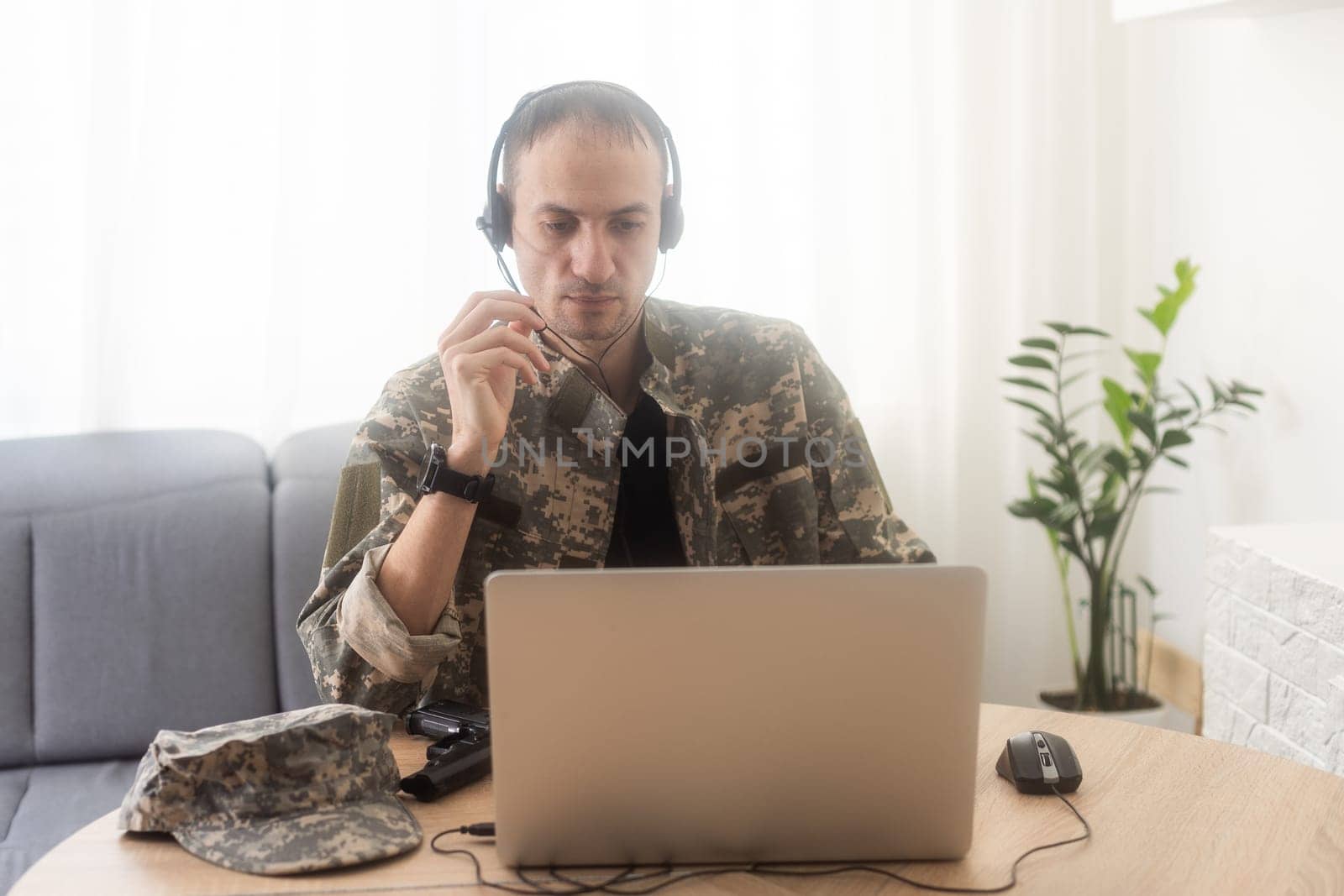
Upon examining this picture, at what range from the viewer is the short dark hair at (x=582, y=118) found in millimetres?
1567

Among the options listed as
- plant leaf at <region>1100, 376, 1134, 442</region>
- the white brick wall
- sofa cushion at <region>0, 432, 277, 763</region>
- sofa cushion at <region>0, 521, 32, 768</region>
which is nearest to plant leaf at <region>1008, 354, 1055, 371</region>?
plant leaf at <region>1100, 376, 1134, 442</region>

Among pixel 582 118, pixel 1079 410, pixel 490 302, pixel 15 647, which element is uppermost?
pixel 582 118

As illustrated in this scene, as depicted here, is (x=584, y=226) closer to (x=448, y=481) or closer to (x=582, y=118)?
(x=582, y=118)

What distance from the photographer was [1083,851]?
3.19 feet

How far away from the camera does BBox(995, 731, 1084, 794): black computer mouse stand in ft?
3.55

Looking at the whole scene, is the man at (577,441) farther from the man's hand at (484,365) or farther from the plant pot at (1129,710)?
the plant pot at (1129,710)

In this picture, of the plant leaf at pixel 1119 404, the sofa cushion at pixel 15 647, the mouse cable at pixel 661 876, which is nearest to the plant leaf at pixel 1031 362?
the plant leaf at pixel 1119 404

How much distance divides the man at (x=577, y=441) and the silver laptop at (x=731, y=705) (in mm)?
456

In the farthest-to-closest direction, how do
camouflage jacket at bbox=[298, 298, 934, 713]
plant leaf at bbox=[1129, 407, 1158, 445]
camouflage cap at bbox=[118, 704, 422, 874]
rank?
1. plant leaf at bbox=[1129, 407, 1158, 445]
2. camouflage jacket at bbox=[298, 298, 934, 713]
3. camouflage cap at bbox=[118, 704, 422, 874]

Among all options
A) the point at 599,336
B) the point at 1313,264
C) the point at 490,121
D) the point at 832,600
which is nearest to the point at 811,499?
the point at 599,336

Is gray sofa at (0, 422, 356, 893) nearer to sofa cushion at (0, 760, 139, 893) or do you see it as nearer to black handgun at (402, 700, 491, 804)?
sofa cushion at (0, 760, 139, 893)

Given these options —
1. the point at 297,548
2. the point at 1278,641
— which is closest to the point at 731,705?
the point at 1278,641

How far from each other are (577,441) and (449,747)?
547 mm

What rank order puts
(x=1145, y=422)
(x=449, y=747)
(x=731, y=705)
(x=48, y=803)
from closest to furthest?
1. (x=731, y=705)
2. (x=449, y=747)
3. (x=48, y=803)
4. (x=1145, y=422)
